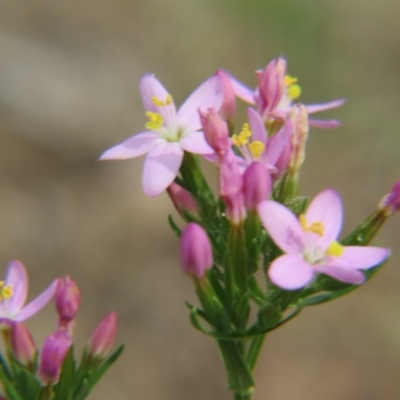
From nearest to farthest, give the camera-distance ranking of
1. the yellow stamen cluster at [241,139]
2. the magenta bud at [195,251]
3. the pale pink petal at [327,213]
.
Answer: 1. the magenta bud at [195,251]
2. the pale pink petal at [327,213]
3. the yellow stamen cluster at [241,139]

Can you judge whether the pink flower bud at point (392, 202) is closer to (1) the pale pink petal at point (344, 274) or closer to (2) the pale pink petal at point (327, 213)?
(2) the pale pink petal at point (327, 213)

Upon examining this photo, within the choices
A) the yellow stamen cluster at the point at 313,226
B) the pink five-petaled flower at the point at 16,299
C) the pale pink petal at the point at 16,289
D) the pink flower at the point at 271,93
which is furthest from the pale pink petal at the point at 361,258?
the pale pink petal at the point at 16,289

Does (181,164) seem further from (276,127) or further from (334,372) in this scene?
(334,372)

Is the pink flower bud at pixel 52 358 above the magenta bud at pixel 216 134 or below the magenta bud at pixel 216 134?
below

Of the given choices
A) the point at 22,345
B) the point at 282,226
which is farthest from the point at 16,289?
the point at 282,226

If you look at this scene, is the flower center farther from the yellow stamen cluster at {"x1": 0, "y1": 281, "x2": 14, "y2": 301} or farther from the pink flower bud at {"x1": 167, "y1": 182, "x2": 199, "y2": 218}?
the yellow stamen cluster at {"x1": 0, "y1": 281, "x2": 14, "y2": 301}

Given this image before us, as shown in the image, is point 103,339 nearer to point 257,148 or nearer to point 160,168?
point 160,168

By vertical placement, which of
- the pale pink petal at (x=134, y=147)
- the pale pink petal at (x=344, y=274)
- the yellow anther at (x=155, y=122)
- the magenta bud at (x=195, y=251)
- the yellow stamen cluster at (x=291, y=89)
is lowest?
the pale pink petal at (x=344, y=274)
